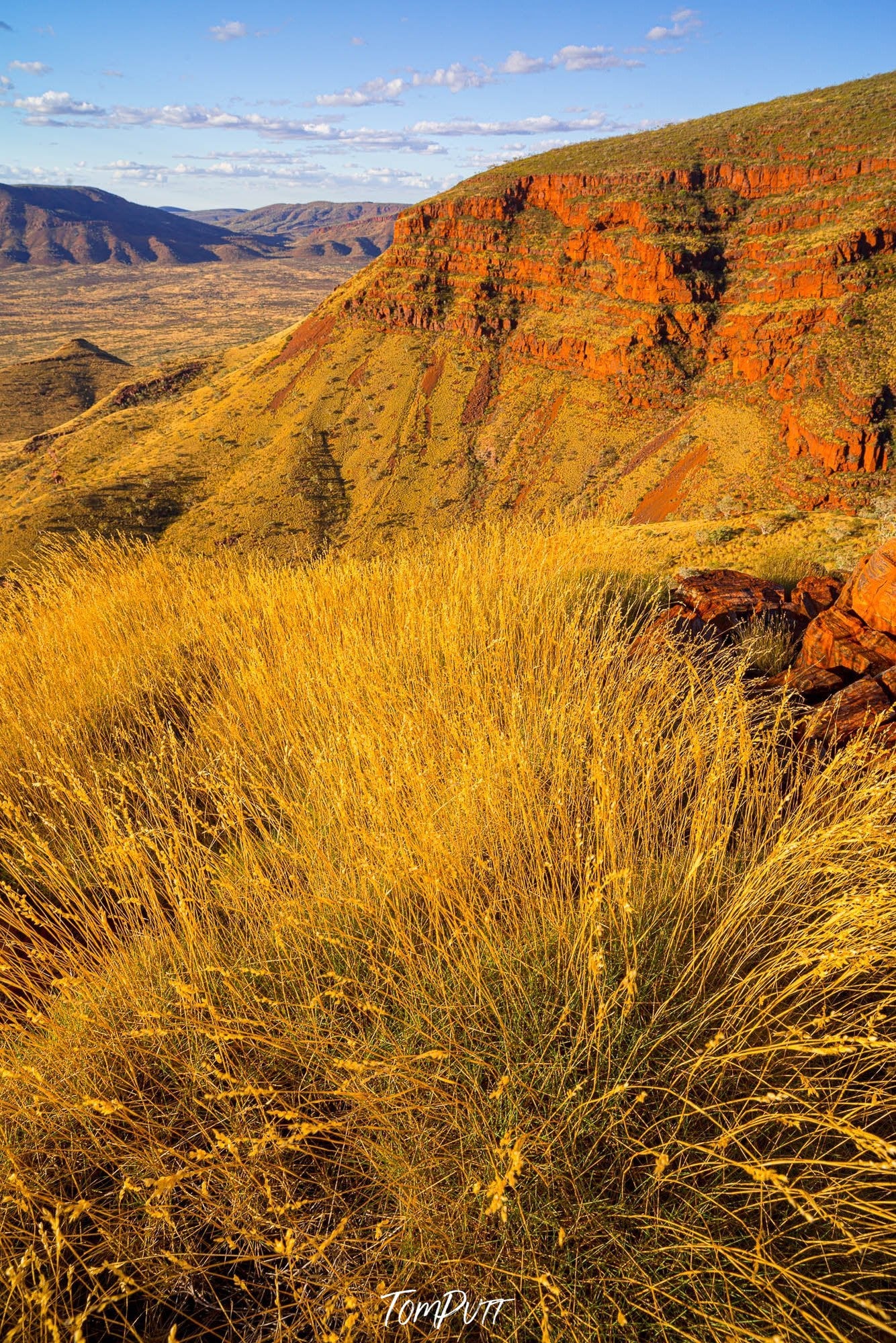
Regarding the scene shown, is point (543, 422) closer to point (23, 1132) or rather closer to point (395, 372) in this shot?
point (395, 372)

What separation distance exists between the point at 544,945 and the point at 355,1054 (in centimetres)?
56

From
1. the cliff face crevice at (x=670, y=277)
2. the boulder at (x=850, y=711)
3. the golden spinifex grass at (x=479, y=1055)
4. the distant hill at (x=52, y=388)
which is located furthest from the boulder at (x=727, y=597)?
the distant hill at (x=52, y=388)

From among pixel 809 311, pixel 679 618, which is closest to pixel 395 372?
pixel 809 311

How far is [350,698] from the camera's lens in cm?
303

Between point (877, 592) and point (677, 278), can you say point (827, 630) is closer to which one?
point (877, 592)

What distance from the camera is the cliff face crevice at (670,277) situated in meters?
29.6

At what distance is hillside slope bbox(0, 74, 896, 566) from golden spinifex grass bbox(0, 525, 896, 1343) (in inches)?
1011

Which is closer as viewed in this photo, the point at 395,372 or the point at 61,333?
the point at 395,372

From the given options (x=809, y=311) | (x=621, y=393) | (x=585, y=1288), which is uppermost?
(x=809, y=311)

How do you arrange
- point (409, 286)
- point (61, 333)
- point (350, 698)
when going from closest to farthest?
1. point (350, 698)
2. point (409, 286)
3. point (61, 333)

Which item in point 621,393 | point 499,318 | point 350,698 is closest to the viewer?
point 350,698

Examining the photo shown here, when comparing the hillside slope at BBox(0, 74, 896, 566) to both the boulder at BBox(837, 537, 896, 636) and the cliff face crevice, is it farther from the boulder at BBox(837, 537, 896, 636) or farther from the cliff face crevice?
the boulder at BBox(837, 537, 896, 636)

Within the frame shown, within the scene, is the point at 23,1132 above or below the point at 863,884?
below

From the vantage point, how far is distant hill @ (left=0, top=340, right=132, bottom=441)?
6344 cm
